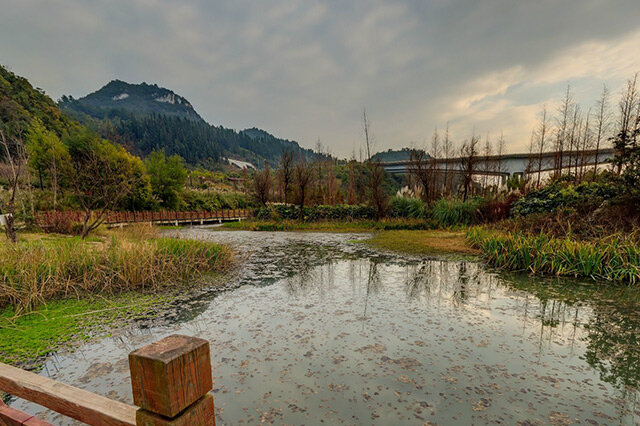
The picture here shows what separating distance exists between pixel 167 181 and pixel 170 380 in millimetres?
26651

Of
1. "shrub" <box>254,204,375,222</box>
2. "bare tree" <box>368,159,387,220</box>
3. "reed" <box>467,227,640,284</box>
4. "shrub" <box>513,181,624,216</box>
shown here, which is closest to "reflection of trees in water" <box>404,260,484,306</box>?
"reed" <box>467,227,640,284</box>

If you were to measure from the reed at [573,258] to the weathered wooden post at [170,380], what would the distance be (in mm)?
6159

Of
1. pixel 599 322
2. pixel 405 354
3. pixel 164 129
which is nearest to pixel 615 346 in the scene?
pixel 599 322

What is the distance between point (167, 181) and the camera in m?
24.1

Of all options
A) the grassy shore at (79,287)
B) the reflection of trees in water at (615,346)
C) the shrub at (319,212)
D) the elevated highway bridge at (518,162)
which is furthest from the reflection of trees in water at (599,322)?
the elevated highway bridge at (518,162)

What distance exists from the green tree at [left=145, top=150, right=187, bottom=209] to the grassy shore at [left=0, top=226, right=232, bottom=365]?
67.7ft

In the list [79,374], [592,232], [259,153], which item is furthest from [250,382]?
[259,153]

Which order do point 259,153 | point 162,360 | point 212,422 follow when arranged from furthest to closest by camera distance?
point 259,153, point 212,422, point 162,360

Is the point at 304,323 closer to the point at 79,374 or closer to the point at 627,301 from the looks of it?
the point at 79,374

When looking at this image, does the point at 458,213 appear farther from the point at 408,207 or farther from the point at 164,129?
the point at 164,129

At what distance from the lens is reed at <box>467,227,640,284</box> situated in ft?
15.8

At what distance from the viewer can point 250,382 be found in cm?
226

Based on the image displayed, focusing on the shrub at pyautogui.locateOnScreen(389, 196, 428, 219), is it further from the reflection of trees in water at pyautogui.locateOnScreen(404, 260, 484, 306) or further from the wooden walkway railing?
the wooden walkway railing

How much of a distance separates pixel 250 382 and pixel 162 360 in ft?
6.10
